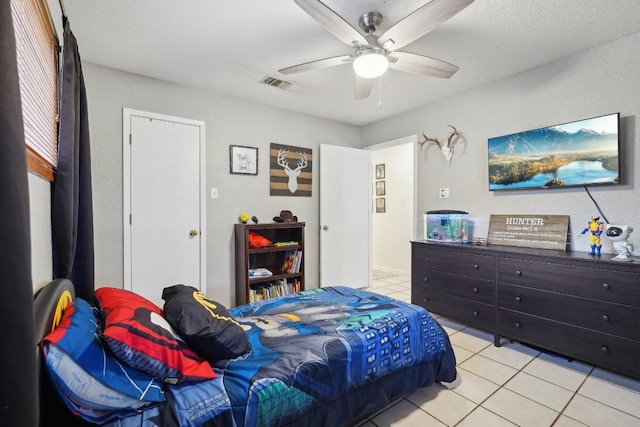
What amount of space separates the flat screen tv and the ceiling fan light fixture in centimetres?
172

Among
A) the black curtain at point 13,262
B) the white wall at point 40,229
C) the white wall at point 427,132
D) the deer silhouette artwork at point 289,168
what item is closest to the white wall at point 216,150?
the white wall at point 427,132

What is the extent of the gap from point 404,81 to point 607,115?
1636mm

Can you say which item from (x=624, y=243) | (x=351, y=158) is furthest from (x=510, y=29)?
(x=351, y=158)

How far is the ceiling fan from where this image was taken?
1.53m

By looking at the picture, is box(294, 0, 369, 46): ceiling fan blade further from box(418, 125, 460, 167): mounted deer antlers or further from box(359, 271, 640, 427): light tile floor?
box(359, 271, 640, 427): light tile floor

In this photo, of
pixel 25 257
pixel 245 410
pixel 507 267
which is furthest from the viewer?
pixel 507 267

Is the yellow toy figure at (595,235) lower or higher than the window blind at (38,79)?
lower

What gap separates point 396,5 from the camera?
1883 mm

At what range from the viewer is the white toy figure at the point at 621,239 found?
214cm

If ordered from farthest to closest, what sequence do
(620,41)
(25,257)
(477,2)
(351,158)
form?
1. (351,158)
2. (620,41)
3. (477,2)
4. (25,257)

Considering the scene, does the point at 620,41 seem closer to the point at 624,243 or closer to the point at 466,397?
the point at 624,243

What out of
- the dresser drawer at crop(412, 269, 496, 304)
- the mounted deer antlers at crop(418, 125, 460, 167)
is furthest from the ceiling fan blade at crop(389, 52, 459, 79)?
the dresser drawer at crop(412, 269, 496, 304)

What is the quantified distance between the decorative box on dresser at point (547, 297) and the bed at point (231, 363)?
932 mm

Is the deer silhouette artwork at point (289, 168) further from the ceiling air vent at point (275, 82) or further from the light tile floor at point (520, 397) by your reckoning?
the light tile floor at point (520, 397)
